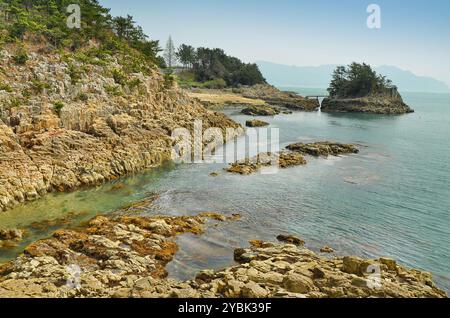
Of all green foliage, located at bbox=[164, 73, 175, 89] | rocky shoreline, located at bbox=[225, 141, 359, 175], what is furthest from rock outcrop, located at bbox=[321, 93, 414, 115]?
green foliage, located at bbox=[164, 73, 175, 89]

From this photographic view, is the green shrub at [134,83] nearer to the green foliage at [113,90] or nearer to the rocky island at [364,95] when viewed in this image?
the green foliage at [113,90]

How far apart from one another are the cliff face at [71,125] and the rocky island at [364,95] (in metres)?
110

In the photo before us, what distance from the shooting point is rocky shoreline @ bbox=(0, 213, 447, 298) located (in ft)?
62.0

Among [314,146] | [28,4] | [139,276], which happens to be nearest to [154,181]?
[139,276]

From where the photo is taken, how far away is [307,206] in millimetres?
37844

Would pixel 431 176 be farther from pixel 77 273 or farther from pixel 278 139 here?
pixel 77 273

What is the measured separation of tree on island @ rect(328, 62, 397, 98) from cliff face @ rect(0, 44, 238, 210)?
11952cm

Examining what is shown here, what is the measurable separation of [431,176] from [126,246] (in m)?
45.0

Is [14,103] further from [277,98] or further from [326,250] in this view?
[277,98]

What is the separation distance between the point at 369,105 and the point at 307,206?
128 metres

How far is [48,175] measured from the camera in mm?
38000

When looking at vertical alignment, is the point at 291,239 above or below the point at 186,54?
below

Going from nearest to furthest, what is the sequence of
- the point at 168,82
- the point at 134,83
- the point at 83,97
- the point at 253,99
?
the point at 83,97 → the point at 134,83 → the point at 168,82 → the point at 253,99
